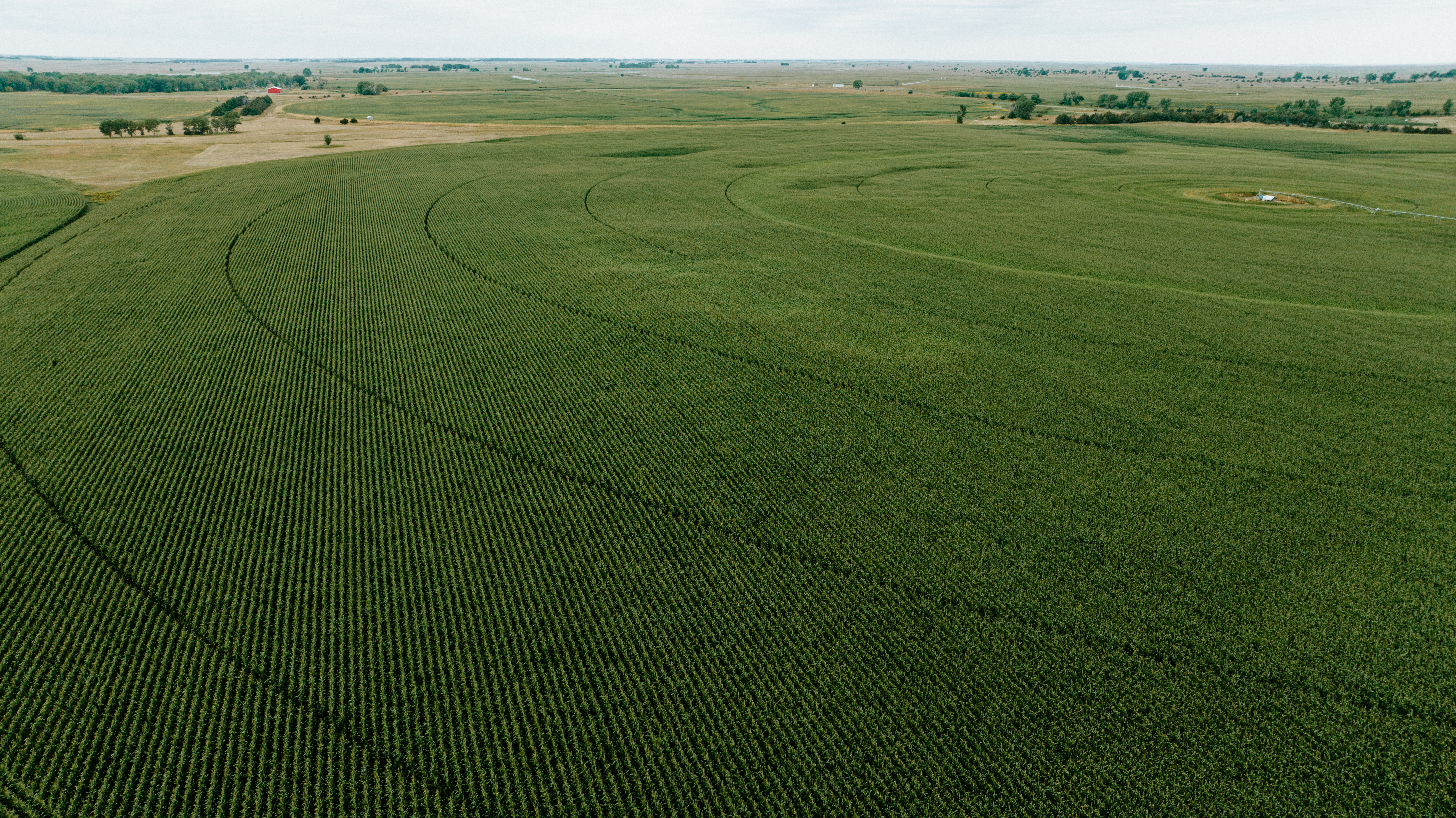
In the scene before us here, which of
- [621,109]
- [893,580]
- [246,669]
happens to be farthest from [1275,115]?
[246,669]

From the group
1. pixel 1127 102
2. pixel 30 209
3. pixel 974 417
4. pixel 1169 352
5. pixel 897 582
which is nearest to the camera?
pixel 897 582

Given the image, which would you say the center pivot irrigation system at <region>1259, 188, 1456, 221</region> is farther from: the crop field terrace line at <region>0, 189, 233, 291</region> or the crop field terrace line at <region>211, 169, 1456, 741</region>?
the crop field terrace line at <region>0, 189, 233, 291</region>

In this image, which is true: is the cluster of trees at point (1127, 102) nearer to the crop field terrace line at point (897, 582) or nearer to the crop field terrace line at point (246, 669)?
the crop field terrace line at point (897, 582)

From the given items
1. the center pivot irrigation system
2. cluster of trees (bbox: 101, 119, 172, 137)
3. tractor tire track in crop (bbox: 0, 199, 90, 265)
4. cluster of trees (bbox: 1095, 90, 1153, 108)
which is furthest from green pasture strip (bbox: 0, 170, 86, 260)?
cluster of trees (bbox: 1095, 90, 1153, 108)

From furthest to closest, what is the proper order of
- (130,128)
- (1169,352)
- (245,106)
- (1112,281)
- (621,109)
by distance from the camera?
(621,109) → (245,106) → (130,128) → (1112,281) → (1169,352)

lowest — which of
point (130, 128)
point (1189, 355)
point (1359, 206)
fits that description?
point (1189, 355)

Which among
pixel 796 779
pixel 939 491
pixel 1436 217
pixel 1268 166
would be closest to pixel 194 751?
pixel 796 779

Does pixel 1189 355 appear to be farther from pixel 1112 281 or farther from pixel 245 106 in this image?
pixel 245 106
